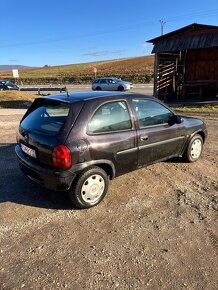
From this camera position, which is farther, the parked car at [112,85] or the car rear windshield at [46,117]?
the parked car at [112,85]

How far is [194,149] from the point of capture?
644 cm

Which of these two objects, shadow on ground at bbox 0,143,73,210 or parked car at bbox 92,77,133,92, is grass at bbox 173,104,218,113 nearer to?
shadow on ground at bbox 0,143,73,210

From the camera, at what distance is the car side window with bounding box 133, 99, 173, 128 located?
16.7 ft

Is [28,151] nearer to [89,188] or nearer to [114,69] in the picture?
[89,188]

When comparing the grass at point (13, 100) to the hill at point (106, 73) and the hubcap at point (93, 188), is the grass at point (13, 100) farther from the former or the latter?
the hill at point (106, 73)

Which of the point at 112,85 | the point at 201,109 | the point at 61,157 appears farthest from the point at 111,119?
the point at 112,85

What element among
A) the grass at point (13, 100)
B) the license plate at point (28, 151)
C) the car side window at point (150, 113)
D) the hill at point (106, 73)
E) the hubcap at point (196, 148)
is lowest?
the hill at point (106, 73)

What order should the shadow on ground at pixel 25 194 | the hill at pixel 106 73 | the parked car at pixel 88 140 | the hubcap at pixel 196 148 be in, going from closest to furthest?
the parked car at pixel 88 140
the shadow on ground at pixel 25 194
the hubcap at pixel 196 148
the hill at pixel 106 73

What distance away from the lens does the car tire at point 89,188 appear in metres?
4.36

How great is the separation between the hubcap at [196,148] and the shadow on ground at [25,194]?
2936 millimetres

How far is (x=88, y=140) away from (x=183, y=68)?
1635 centimetres

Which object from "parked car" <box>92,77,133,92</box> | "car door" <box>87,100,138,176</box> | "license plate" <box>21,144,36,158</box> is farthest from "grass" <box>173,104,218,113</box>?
"parked car" <box>92,77,133,92</box>

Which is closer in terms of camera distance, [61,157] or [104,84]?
[61,157]

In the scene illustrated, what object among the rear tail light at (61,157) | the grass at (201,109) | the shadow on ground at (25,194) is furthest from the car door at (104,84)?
the rear tail light at (61,157)
